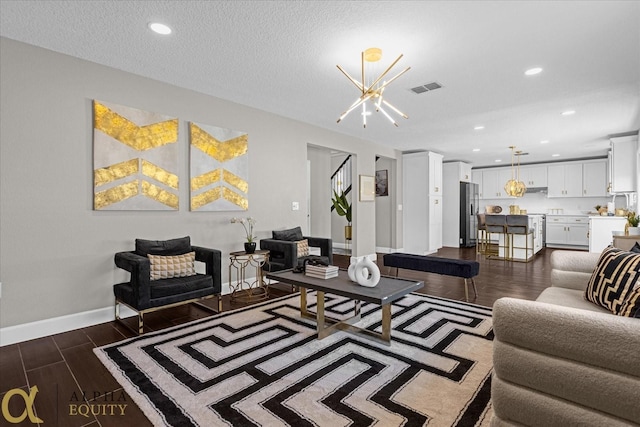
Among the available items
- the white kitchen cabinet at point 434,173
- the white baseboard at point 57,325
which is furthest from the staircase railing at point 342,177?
the white baseboard at point 57,325

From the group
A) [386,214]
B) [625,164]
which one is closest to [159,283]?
[386,214]

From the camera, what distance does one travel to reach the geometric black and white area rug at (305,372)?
1.80 m

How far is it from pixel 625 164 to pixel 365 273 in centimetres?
643

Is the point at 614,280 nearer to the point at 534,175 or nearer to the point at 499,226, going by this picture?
the point at 499,226

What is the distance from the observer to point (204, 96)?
4145mm

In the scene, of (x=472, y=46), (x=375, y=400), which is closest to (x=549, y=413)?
(x=375, y=400)

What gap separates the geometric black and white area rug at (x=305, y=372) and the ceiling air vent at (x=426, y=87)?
2.61m

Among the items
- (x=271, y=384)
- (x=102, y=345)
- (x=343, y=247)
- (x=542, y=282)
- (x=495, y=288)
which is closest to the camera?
(x=271, y=384)

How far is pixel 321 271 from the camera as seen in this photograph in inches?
119

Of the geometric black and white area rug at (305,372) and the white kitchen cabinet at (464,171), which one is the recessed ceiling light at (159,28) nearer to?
the geometric black and white area rug at (305,372)

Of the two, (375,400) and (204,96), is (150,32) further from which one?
(375,400)

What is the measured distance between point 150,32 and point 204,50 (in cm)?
46

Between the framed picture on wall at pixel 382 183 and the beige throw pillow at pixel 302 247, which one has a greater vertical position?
the framed picture on wall at pixel 382 183

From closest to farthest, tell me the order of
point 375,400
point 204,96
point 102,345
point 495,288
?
point 375,400
point 102,345
point 204,96
point 495,288
